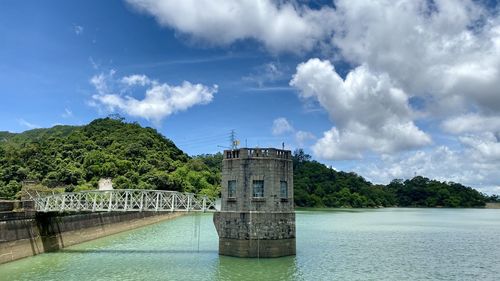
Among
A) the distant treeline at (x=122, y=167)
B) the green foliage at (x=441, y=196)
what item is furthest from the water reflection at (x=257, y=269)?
the green foliage at (x=441, y=196)

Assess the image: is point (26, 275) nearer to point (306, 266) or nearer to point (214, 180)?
point (306, 266)

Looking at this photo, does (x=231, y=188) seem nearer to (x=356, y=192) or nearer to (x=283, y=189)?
(x=283, y=189)

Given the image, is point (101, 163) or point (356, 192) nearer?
point (101, 163)

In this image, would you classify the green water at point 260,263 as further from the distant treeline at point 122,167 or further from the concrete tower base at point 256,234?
the distant treeline at point 122,167

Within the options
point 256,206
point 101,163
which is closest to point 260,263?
point 256,206

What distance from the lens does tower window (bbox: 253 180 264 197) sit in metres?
30.1

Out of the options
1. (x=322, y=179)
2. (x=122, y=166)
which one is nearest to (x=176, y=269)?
(x=122, y=166)

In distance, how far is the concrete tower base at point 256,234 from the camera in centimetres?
2912

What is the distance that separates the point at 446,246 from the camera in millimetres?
40500

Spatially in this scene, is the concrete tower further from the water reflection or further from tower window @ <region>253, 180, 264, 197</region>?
the water reflection

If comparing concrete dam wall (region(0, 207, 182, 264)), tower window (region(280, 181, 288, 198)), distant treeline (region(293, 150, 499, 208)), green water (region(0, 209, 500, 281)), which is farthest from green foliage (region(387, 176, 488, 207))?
tower window (region(280, 181, 288, 198))

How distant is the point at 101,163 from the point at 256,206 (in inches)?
2477

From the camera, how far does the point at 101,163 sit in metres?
85.1

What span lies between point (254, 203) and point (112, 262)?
408 inches
